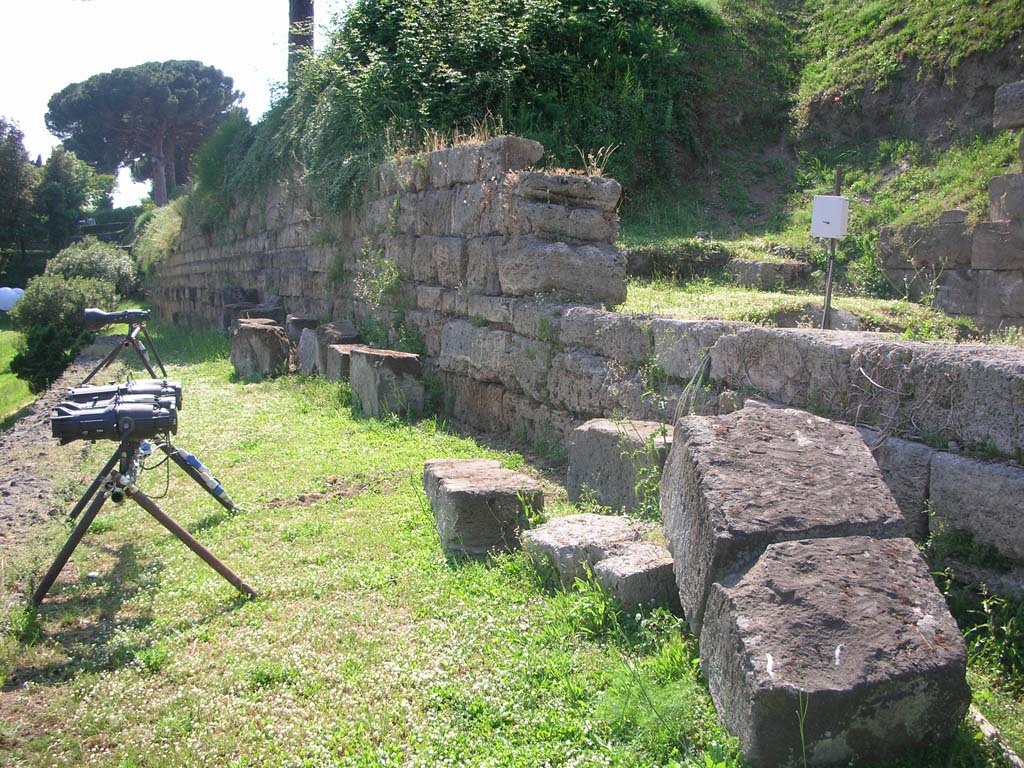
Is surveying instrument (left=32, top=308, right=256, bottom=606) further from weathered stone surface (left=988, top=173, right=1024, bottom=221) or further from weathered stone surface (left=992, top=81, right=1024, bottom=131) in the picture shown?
weathered stone surface (left=988, top=173, right=1024, bottom=221)

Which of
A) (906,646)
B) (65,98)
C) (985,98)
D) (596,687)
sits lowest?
(596,687)

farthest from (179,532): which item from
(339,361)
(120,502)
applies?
(339,361)

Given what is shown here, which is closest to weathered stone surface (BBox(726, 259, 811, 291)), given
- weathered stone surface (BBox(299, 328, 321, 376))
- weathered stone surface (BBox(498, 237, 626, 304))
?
weathered stone surface (BBox(498, 237, 626, 304))

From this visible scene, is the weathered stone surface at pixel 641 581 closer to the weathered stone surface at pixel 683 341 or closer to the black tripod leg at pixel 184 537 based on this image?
the weathered stone surface at pixel 683 341

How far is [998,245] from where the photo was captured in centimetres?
980

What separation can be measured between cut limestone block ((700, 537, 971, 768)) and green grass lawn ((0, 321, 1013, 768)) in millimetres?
102

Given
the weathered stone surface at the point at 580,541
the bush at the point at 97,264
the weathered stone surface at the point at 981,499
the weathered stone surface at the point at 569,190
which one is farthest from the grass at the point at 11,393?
the weathered stone surface at the point at 981,499

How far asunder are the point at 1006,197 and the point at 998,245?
1.85 ft

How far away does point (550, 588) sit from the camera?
4156mm

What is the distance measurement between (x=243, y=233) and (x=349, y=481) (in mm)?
12381

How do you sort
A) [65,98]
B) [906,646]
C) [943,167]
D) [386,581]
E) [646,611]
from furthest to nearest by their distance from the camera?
[65,98], [943,167], [386,581], [646,611], [906,646]

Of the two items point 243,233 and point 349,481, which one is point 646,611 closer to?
point 349,481

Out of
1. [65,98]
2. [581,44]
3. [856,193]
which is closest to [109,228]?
[65,98]

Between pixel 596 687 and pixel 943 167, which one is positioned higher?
pixel 943 167
